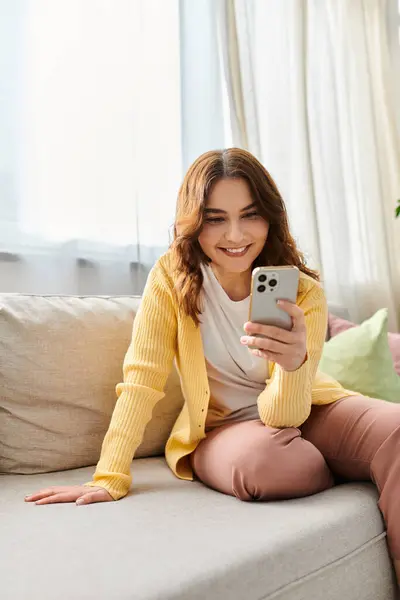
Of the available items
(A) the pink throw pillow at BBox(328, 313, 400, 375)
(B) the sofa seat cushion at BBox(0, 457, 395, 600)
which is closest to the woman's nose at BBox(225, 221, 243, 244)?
(B) the sofa seat cushion at BBox(0, 457, 395, 600)

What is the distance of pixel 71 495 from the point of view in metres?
1.11

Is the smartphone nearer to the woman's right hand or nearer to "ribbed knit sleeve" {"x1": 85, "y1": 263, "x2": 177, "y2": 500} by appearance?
"ribbed knit sleeve" {"x1": 85, "y1": 263, "x2": 177, "y2": 500}

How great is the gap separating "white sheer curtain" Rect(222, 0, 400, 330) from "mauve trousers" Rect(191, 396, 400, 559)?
1162 mm

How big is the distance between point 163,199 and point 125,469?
3.25 ft

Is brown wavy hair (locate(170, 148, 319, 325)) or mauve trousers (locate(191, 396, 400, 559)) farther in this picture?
brown wavy hair (locate(170, 148, 319, 325))

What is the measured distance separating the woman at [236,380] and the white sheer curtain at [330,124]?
37.1 inches

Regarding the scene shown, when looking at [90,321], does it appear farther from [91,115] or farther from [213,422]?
[91,115]

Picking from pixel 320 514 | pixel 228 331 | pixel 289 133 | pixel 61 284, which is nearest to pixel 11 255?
pixel 61 284

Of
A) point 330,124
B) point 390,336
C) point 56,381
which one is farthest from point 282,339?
point 330,124

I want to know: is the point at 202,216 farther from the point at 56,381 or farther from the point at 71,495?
the point at 71,495

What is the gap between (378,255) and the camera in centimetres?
253

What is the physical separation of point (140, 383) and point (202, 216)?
35cm

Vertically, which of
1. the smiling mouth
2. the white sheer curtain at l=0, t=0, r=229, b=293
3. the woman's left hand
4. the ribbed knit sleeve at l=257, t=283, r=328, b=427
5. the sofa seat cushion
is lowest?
the sofa seat cushion

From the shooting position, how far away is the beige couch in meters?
0.80
